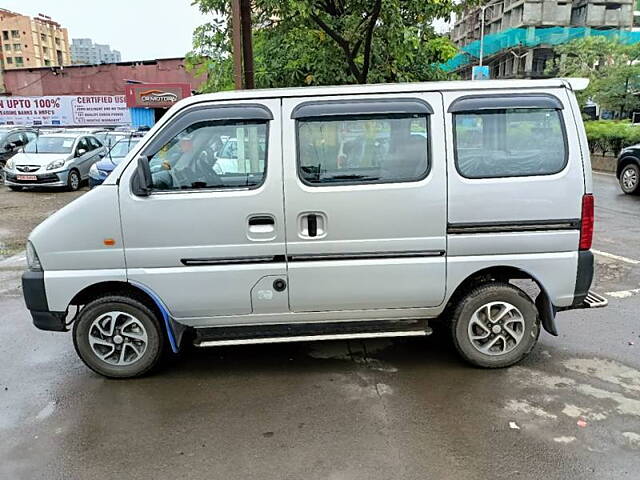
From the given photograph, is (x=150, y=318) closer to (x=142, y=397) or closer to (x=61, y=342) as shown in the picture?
(x=142, y=397)

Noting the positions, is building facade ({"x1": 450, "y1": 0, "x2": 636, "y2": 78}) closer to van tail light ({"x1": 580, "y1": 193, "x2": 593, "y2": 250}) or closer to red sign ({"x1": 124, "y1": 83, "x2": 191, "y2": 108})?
red sign ({"x1": 124, "y1": 83, "x2": 191, "y2": 108})

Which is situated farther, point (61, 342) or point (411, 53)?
point (411, 53)

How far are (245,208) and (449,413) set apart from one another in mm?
1982

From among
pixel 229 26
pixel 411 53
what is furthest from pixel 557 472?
pixel 229 26

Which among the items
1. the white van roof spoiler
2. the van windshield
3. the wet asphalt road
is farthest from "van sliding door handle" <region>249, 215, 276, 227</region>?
the van windshield

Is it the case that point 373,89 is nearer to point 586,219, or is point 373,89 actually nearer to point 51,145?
point 586,219

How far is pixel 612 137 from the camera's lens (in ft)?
57.2

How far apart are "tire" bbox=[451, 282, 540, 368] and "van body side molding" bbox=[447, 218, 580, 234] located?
475mm

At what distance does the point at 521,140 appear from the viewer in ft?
12.8

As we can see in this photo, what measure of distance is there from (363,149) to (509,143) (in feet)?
3.55

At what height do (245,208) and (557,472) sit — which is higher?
(245,208)

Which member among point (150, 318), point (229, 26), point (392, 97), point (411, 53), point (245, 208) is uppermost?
point (229, 26)

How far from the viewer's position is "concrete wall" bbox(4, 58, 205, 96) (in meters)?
32.0

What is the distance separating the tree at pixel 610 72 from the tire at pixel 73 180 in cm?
2364
